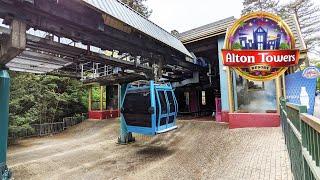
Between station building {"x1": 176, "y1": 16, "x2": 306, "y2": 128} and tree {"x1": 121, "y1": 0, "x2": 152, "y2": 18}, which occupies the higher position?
tree {"x1": 121, "y1": 0, "x2": 152, "y2": 18}

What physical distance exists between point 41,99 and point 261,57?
52.1 ft

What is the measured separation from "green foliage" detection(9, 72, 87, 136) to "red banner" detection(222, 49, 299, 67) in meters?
12.7

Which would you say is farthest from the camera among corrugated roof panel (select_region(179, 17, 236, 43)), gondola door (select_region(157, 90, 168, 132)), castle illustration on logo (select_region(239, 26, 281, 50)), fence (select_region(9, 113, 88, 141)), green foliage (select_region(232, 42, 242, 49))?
fence (select_region(9, 113, 88, 141))

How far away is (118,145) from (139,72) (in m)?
3.89

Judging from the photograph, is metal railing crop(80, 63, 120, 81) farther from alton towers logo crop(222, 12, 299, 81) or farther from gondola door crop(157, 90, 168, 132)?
alton towers logo crop(222, 12, 299, 81)

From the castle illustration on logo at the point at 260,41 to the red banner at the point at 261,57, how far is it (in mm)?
310

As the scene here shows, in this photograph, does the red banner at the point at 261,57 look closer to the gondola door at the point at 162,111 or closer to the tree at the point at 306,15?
the gondola door at the point at 162,111

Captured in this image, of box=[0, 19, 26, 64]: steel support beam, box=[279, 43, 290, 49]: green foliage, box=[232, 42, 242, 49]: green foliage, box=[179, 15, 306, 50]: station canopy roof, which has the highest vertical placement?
box=[179, 15, 306, 50]: station canopy roof

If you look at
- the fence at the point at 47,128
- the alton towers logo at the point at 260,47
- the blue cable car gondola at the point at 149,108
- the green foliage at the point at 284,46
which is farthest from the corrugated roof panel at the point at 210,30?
the fence at the point at 47,128

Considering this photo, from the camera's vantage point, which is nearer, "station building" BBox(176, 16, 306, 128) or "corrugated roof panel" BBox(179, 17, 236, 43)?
"station building" BBox(176, 16, 306, 128)

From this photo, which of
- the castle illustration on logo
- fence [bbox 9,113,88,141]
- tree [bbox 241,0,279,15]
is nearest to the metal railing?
fence [bbox 9,113,88,141]

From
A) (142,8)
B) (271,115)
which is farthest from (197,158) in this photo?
(142,8)

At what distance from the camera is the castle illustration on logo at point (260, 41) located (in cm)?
977

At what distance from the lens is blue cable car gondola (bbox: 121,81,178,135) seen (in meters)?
8.81
